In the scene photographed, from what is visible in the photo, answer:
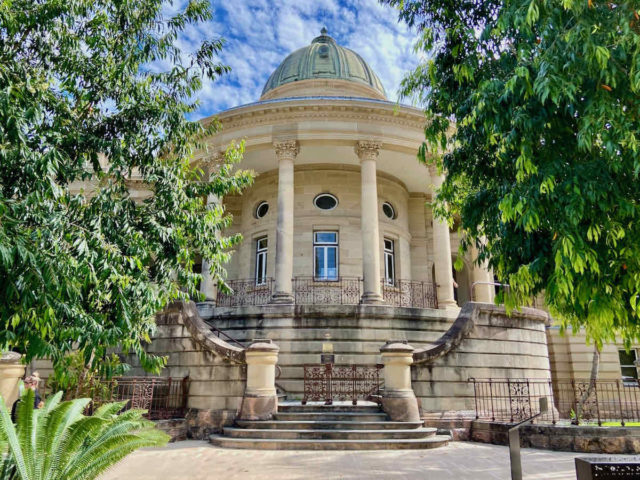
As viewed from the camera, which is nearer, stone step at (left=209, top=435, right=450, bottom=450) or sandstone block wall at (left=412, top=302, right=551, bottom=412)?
stone step at (left=209, top=435, right=450, bottom=450)

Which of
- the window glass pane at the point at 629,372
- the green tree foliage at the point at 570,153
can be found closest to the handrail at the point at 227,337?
the green tree foliage at the point at 570,153

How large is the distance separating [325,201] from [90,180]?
50.6ft

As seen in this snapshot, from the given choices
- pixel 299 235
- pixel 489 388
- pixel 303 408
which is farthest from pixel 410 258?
pixel 303 408

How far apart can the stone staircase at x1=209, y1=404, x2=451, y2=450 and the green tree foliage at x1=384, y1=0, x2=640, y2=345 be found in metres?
5.34

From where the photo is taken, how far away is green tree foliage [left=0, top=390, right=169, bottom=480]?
16.0 ft

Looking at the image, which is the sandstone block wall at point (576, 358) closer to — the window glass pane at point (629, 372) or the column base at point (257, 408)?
the window glass pane at point (629, 372)

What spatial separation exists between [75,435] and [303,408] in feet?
26.4

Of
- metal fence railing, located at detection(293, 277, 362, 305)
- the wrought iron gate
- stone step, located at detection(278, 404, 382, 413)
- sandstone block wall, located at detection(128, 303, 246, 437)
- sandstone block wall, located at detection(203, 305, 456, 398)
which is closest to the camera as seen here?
stone step, located at detection(278, 404, 382, 413)

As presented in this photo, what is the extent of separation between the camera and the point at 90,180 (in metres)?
7.65

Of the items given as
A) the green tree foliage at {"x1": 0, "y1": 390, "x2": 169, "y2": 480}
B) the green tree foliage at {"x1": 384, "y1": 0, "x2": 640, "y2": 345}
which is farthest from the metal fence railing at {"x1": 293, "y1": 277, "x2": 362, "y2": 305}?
the green tree foliage at {"x1": 0, "y1": 390, "x2": 169, "y2": 480}

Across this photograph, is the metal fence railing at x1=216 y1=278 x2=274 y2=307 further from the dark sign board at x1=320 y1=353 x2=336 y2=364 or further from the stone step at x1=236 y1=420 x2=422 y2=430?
the stone step at x1=236 y1=420 x2=422 y2=430

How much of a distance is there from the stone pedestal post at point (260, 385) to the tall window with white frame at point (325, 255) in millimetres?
8673

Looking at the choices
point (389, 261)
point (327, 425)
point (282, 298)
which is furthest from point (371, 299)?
point (327, 425)

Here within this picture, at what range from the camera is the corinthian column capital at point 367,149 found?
1985 cm
